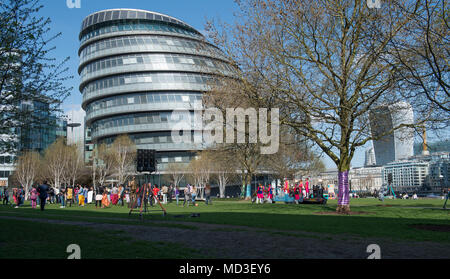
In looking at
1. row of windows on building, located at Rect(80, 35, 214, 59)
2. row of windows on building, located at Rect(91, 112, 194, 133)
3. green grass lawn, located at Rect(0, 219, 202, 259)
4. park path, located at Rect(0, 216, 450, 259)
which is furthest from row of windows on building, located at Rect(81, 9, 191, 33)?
park path, located at Rect(0, 216, 450, 259)

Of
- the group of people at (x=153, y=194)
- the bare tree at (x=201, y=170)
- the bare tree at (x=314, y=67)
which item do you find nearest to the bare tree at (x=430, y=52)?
the bare tree at (x=314, y=67)

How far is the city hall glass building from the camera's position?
8875cm

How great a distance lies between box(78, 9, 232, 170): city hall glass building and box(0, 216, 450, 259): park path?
75.7m

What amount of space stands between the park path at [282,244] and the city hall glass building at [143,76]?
75671 mm

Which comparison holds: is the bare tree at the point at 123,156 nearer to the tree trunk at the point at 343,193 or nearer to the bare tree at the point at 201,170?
the bare tree at the point at 201,170

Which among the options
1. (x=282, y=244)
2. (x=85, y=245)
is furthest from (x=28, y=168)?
(x=282, y=244)

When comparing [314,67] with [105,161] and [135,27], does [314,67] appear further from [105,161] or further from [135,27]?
[135,27]

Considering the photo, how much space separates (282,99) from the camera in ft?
68.7

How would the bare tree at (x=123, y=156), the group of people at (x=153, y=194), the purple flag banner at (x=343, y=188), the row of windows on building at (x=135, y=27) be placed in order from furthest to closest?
the row of windows on building at (x=135, y=27), the bare tree at (x=123, y=156), the purple flag banner at (x=343, y=188), the group of people at (x=153, y=194)

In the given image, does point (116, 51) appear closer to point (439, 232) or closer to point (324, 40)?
point (324, 40)

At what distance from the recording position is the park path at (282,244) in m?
8.18

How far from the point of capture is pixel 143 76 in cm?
8900

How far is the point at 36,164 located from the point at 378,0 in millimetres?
70448

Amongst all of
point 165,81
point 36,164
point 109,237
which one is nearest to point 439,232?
point 109,237
